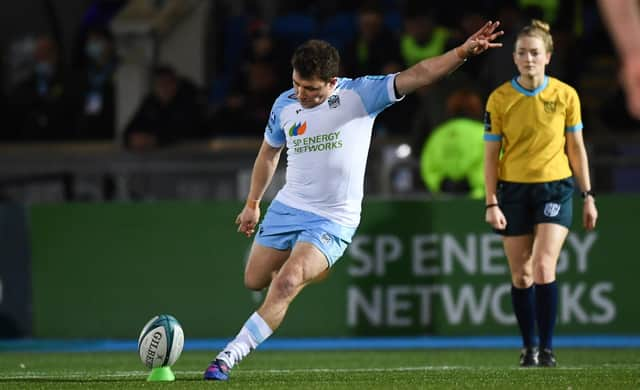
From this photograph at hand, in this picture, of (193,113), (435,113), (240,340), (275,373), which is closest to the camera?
(240,340)

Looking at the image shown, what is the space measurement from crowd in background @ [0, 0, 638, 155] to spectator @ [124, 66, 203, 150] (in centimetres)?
1

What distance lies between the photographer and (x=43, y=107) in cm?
1736

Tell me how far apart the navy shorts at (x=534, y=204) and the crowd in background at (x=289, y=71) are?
15.6ft

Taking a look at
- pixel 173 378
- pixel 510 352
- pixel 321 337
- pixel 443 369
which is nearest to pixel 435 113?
pixel 321 337

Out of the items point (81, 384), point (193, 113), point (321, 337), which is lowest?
point (321, 337)

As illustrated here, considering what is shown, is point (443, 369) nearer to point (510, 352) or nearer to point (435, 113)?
point (510, 352)

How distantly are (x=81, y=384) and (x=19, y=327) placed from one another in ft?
19.6

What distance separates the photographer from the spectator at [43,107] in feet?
56.4

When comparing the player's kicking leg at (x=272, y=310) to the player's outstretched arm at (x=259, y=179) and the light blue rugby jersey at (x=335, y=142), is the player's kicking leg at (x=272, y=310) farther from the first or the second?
the player's outstretched arm at (x=259, y=179)

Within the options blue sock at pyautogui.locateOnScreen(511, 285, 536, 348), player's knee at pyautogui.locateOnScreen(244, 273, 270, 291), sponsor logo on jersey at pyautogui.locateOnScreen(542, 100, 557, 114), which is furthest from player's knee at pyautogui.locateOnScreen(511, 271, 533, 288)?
player's knee at pyautogui.locateOnScreen(244, 273, 270, 291)

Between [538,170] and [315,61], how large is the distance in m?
2.14

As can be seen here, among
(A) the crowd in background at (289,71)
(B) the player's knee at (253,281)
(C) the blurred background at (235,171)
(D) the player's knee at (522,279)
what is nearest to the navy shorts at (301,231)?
(B) the player's knee at (253,281)

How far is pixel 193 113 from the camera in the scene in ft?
53.9

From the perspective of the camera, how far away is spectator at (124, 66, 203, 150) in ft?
52.1
